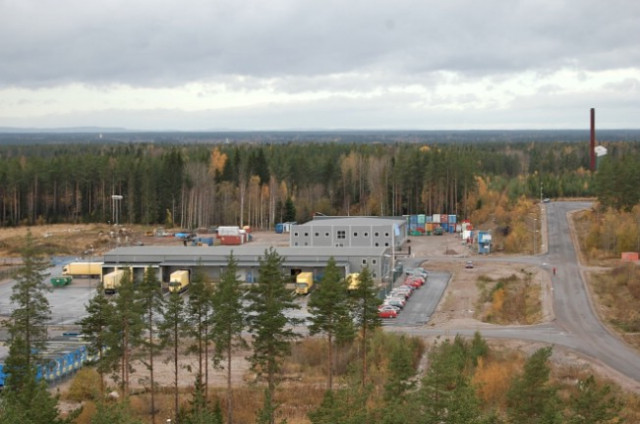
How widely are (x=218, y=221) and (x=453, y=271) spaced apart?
36.4 m

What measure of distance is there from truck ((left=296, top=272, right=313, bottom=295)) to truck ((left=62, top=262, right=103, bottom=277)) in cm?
1532

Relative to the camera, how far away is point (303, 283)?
48.8 m

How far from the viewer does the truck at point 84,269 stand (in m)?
55.6

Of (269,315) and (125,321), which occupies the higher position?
(269,315)

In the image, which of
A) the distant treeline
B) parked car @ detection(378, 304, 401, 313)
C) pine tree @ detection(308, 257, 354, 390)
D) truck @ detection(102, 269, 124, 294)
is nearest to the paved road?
parked car @ detection(378, 304, 401, 313)

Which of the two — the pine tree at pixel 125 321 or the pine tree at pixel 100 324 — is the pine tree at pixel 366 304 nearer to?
the pine tree at pixel 125 321

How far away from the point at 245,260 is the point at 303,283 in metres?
5.76

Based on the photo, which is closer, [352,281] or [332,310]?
[332,310]

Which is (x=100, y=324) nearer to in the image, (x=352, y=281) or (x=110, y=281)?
(x=352, y=281)

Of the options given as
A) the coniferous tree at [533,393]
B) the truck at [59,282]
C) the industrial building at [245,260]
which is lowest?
the truck at [59,282]

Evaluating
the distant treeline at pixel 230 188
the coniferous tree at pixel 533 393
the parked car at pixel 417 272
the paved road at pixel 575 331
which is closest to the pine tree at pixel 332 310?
the coniferous tree at pixel 533 393

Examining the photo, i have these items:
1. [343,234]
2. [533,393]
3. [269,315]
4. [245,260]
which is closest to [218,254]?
[245,260]

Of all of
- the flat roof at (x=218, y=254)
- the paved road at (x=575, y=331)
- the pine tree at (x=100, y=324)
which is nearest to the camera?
the pine tree at (x=100, y=324)

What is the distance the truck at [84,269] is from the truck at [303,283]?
50.3ft
